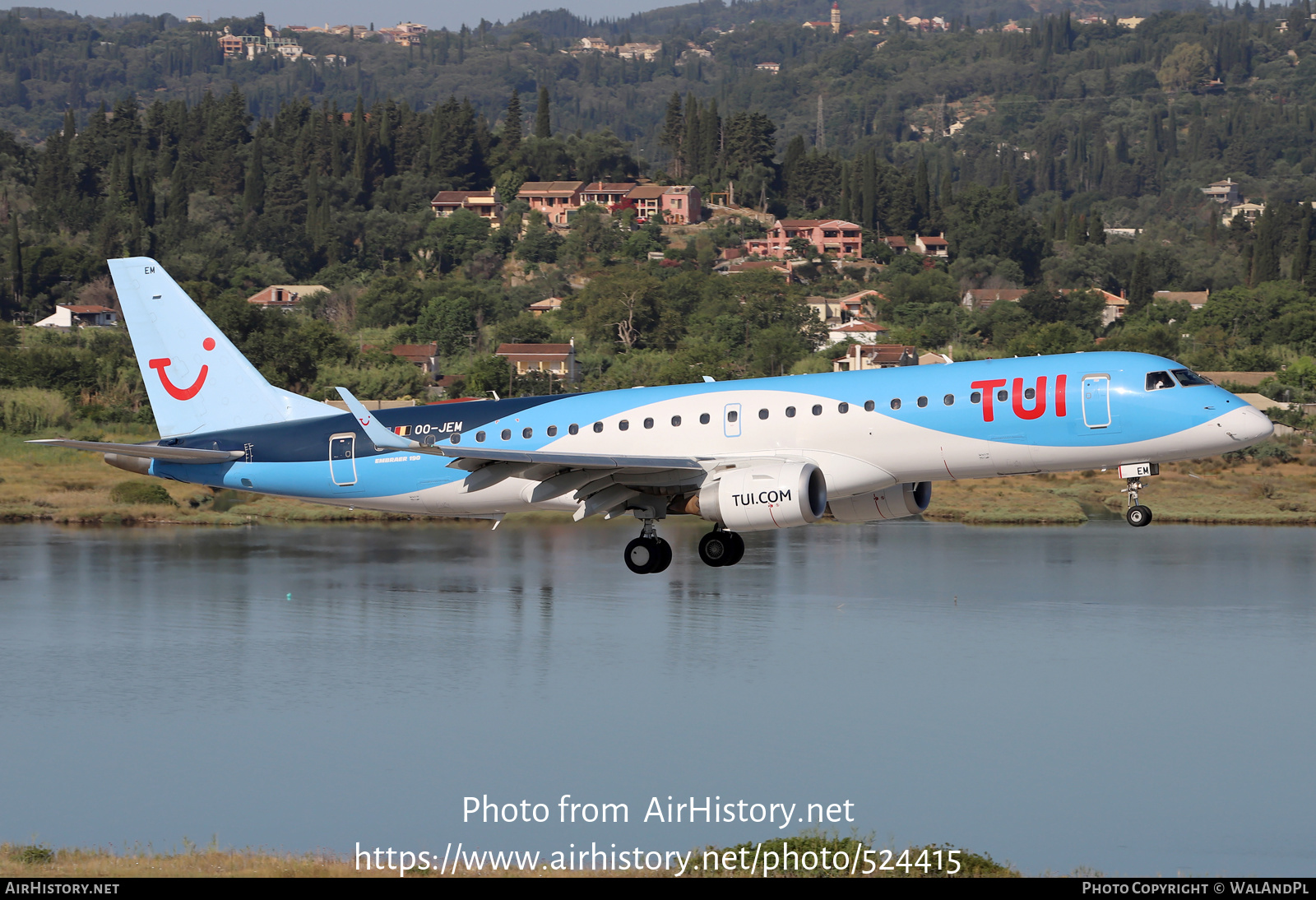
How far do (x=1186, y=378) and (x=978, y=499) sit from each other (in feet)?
277

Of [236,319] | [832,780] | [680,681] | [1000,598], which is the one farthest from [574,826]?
[236,319]

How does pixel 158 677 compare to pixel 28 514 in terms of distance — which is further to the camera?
pixel 28 514

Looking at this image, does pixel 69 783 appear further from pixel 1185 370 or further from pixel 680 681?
pixel 1185 370

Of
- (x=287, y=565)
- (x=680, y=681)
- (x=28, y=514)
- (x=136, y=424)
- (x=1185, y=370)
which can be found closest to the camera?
(x=1185, y=370)

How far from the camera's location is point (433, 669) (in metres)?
78.6

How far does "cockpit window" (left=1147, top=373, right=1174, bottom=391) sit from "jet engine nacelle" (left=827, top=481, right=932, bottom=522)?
6.51 m

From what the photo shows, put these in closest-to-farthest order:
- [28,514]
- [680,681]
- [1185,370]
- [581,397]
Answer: [1185,370] < [581,397] < [680,681] < [28,514]

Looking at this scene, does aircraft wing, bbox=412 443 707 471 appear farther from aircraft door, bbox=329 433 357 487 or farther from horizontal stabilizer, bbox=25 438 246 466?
horizontal stabilizer, bbox=25 438 246 466

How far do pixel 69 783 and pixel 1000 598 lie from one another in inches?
2038

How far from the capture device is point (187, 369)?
49.2m

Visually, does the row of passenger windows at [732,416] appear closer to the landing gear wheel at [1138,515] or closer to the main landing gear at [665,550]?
the main landing gear at [665,550]

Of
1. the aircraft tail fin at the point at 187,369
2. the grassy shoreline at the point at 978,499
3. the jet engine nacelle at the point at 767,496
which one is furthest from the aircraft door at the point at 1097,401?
the grassy shoreline at the point at 978,499

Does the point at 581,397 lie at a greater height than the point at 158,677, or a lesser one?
greater

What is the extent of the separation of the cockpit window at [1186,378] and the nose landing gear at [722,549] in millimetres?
12002
